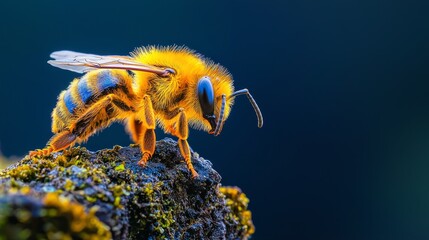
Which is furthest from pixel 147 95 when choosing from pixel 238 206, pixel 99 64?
pixel 238 206

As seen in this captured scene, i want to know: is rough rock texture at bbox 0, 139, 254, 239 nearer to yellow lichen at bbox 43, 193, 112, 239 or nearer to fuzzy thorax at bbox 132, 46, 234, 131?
yellow lichen at bbox 43, 193, 112, 239

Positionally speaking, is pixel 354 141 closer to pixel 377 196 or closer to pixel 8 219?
pixel 377 196

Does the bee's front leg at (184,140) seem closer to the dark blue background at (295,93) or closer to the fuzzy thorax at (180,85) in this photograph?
the fuzzy thorax at (180,85)

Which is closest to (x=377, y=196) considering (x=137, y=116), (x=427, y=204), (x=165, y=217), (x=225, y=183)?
(x=427, y=204)

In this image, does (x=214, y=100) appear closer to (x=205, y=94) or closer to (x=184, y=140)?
(x=205, y=94)

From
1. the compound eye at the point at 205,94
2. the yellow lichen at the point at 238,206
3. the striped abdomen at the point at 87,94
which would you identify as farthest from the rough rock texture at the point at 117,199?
the striped abdomen at the point at 87,94
